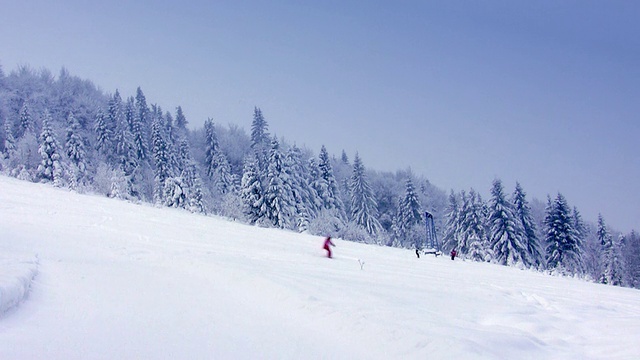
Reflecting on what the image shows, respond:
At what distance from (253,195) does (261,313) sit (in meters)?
36.9

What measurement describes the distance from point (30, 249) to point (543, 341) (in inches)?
441

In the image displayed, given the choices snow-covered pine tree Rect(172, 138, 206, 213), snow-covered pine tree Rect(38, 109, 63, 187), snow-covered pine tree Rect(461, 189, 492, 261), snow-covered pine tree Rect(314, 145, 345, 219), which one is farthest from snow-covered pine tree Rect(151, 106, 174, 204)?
snow-covered pine tree Rect(461, 189, 492, 261)

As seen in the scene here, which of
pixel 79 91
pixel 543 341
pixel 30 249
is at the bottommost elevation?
pixel 30 249

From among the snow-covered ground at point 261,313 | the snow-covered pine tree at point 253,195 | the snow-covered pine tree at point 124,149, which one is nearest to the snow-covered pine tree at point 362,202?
the snow-covered pine tree at point 253,195

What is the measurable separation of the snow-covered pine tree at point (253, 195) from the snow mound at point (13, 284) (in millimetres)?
36229

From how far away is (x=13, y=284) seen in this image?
15.9 ft

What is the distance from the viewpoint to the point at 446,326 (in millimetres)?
6547

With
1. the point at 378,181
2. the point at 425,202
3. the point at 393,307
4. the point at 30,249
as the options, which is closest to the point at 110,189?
the point at 30,249

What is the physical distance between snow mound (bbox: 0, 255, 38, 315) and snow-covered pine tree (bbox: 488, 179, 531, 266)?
44.6 metres

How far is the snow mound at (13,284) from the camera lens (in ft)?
14.4

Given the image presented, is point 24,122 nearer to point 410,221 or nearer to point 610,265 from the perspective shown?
point 410,221

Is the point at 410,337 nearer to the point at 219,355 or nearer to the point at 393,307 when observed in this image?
the point at 393,307

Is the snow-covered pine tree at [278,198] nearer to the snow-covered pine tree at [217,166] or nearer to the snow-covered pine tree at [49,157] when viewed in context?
the snow-covered pine tree at [217,166]

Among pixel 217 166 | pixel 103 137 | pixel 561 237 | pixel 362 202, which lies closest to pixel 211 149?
pixel 217 166
